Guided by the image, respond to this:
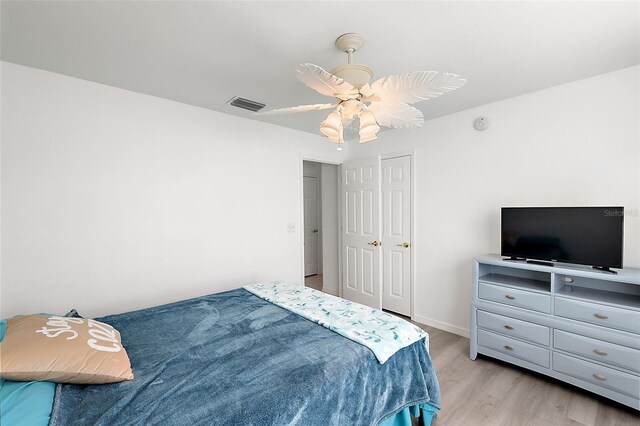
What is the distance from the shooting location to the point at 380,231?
3777 mm

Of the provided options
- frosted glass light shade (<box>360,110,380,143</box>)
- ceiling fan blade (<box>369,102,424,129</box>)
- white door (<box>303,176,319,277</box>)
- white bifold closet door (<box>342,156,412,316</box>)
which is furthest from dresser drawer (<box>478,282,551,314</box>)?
white door (<box>303,176,319,277</box>)

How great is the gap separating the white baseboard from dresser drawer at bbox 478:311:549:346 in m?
0.57

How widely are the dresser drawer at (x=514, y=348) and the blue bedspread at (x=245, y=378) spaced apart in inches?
46.2

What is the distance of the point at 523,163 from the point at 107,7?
3.34m

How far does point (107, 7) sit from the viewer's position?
149 centimetres

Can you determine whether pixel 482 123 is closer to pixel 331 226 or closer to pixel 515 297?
pixel 515 297

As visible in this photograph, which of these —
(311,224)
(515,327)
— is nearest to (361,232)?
(515,327)

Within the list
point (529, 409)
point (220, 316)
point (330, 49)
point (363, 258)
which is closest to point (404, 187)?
point (363, 258)

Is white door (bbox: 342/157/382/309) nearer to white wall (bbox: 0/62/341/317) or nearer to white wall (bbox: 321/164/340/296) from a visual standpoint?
white wall (bbox: 321/164/340/296)

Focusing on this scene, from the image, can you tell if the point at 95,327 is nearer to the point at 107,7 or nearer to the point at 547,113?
the point at 107,7

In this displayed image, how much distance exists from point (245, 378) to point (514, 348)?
234 cm

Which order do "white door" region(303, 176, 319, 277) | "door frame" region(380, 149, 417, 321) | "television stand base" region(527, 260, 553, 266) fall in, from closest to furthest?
"television stand base" region(527, 260, 553, 266)
"door frame" region(380, 149, 417, 321)
"white door" region(303, 176, 319, 277)

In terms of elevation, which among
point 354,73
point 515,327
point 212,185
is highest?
point 354,73

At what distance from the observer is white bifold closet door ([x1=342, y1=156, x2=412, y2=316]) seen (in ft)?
11.9
